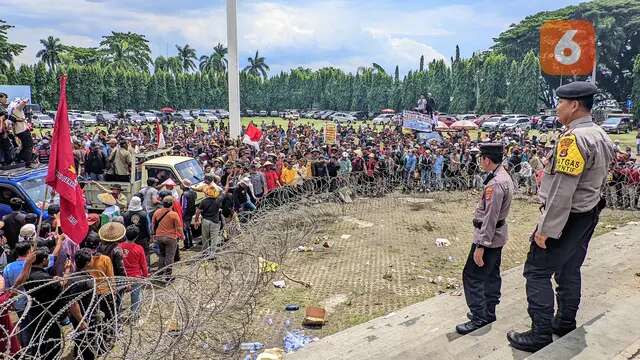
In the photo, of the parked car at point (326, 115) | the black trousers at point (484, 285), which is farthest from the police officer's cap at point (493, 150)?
the parked car at point (326, 115)

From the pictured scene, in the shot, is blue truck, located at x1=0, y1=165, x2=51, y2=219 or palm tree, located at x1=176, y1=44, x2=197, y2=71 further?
palm tree, located at x1=176, y1=44, x2=197, y2=71

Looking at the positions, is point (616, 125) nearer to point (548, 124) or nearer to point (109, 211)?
point (548, 124)

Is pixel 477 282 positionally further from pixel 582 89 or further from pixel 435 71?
pixel 435 71

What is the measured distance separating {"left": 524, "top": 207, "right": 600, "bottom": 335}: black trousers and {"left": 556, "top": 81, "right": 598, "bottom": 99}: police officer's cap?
83cm

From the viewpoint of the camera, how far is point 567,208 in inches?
143

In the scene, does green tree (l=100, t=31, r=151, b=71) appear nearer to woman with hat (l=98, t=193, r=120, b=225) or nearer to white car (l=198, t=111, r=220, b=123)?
white car (l=198, t=111, r=220, b=123)

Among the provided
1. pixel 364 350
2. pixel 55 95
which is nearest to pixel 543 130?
pixel 364 350

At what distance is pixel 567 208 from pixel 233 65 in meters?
24.1

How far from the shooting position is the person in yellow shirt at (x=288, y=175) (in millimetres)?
13883

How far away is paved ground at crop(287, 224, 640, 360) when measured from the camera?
4.00 meters

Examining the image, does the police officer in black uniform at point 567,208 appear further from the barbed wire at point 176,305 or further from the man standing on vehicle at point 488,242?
the barbed wire at point 176,305

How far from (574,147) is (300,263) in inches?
257

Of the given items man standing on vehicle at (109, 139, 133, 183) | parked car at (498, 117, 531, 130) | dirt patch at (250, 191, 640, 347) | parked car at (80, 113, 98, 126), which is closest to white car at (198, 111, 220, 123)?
parked car at (80, 113, 98, 126)

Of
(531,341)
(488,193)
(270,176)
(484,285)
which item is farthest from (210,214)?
(531,341)
